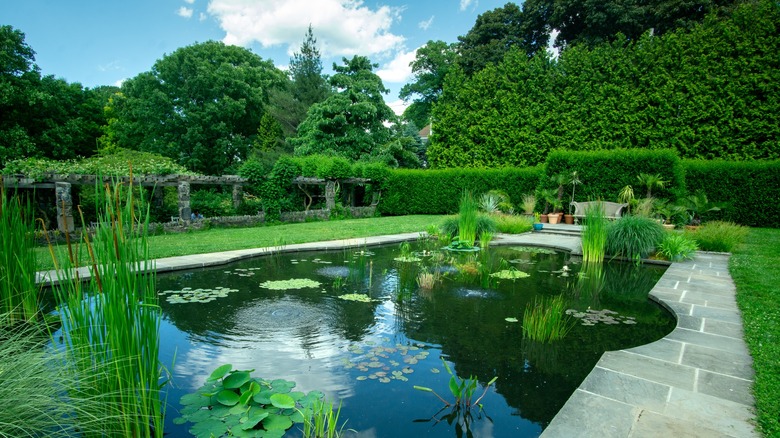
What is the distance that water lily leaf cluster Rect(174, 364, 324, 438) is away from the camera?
1954 millimetres

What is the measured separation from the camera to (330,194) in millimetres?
15758

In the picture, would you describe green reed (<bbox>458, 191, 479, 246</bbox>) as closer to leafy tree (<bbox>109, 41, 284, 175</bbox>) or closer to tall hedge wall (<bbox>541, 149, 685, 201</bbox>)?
tall hedge wall (<bbox>541, 149, 685, 201</bbox>)

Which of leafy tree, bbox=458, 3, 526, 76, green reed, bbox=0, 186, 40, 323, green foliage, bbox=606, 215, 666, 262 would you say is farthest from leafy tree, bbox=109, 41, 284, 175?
green foliage, bbox=606, 215, 666, 262

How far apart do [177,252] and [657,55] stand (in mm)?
16913

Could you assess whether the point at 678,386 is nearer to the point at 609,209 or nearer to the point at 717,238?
the point at 717,238

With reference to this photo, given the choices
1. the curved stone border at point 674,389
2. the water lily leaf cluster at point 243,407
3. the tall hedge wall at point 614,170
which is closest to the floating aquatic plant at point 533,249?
the curved stone border at point 674,389

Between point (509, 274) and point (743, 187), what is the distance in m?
10.8

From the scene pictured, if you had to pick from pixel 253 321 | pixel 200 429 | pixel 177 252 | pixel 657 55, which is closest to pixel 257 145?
pixel 177 252

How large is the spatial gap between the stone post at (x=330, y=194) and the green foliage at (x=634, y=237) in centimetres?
1080

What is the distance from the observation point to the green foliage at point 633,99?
41.6 feet

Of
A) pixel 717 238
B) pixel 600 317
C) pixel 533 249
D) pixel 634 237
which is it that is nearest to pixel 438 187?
pixel 533 249

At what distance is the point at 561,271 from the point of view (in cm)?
597

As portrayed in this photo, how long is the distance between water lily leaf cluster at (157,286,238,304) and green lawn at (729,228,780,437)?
4570 millimetres

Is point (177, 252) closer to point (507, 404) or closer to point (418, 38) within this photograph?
point (507, 404)
